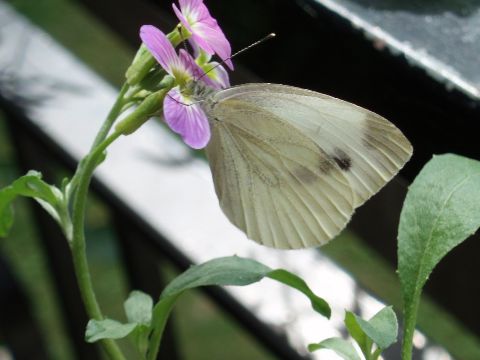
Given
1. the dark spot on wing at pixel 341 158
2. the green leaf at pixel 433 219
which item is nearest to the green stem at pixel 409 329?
the green leaf at pixel 433 219

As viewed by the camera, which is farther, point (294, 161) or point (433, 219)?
point (294, 161)

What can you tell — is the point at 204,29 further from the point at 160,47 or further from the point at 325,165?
the point at 325,165

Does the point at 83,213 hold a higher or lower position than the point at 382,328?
higher

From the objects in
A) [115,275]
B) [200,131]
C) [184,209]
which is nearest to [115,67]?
[115,275]

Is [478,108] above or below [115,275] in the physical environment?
above

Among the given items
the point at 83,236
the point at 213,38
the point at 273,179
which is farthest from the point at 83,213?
the point at 273,179

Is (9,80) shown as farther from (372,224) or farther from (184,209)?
(372,224)

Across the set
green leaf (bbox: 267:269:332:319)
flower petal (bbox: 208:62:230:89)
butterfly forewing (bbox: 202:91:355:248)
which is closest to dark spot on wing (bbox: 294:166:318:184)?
butterfly forewing (bbox: 202:91:355:248)

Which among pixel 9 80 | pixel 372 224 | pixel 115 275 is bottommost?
pixel 115 275
